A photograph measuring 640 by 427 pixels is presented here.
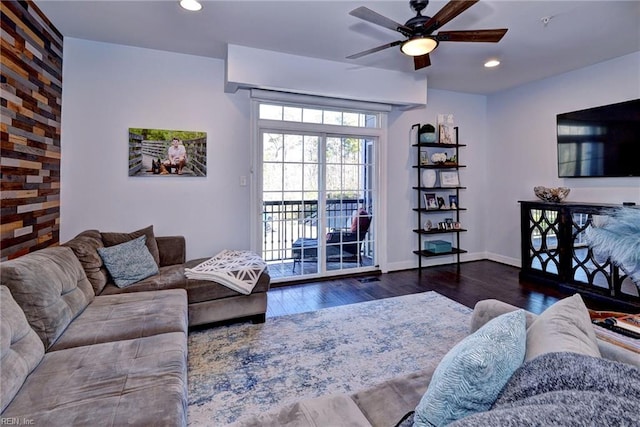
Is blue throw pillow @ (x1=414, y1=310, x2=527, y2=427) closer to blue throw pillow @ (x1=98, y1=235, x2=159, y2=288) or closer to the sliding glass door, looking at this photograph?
blue throw pillow @ (x1=98, y1=235, x2=159, y2=288)

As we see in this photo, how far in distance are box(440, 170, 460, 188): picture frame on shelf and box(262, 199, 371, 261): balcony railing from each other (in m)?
1.65

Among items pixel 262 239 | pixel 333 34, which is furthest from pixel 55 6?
pixel 262 239

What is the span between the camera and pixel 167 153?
3.59 m

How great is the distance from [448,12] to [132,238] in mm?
3226

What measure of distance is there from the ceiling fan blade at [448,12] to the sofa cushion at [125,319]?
2680mm

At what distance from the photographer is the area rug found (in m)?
1.90

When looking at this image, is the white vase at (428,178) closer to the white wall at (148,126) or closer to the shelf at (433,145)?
the shelf at (433,145)

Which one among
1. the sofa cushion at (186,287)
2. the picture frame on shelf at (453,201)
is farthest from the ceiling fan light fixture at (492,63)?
the sofa cushion at (186,287)

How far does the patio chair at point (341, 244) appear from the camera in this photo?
14.2ft

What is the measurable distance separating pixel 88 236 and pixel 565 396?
10.7 ft

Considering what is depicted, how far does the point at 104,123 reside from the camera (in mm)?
3354

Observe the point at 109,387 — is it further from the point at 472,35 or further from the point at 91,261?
the point at 472,35

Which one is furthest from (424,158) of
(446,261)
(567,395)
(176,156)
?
(567,395)

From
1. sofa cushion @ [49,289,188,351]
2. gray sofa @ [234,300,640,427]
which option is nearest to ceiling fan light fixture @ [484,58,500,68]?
gray sofa @ [234,300,640,427]
